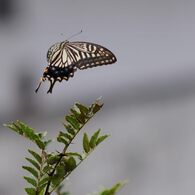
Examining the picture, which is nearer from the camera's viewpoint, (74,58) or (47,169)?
(47,169)

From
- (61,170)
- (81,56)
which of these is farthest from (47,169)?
(81,56)

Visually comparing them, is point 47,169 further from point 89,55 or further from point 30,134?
point 89,55

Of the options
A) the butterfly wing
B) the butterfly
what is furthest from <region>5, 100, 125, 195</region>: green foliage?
the butterfly wing

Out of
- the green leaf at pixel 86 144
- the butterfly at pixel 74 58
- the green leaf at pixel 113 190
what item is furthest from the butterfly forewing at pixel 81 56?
the green leaf at pixel 113 190

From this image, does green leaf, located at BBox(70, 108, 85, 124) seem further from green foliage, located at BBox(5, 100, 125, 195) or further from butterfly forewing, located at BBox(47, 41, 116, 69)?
butterfly forewing, located at BBox(47, 41, 116, 69)

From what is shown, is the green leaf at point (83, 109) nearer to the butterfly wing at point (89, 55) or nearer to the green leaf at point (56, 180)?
the green leaf at point (56, 180)
